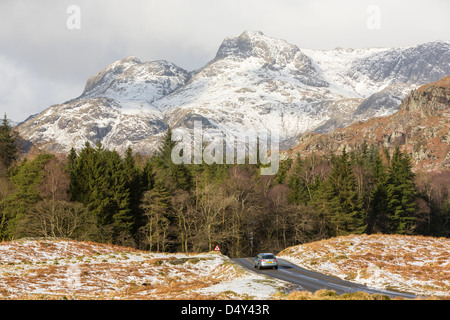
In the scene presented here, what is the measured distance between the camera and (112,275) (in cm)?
2934

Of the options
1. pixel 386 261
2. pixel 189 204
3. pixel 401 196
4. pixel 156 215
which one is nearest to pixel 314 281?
pixel 386 261

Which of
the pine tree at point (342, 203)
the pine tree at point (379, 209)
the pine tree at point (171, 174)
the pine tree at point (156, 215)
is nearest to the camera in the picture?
the pine tree at point (156, 215)

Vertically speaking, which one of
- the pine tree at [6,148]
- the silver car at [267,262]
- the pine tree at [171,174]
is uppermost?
the pine tree at [6,148]

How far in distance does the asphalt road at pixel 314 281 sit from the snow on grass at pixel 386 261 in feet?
4.37

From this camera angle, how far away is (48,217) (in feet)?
175

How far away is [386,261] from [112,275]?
25.4m

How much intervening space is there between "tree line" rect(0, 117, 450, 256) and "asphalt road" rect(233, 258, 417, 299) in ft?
98.1

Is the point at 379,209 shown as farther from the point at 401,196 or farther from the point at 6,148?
the point at 6,148

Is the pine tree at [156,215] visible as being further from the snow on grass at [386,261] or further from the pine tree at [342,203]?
the pine tree at [342,203]

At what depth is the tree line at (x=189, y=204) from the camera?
58219 millimetres

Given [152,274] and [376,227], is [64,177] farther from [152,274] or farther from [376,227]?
[376,227]

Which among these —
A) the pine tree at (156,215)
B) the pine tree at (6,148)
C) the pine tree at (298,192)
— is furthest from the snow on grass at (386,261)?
the pine tree at (6,148)
